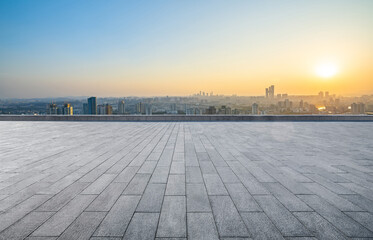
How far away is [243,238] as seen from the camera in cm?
281

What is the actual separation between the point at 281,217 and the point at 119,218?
2595mm

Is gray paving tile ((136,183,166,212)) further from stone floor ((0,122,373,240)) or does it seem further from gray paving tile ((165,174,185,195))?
gray paving tile ((165,174,185,195))

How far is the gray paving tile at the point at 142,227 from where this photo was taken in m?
2.85

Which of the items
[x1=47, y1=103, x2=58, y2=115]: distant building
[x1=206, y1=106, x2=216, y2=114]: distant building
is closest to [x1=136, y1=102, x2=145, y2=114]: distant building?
[x1=206, y1=106, x2=216, y2=114]: distant building

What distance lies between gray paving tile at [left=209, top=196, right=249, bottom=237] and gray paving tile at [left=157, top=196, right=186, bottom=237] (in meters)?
0.53

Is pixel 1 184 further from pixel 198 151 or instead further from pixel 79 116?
pixel 79 116

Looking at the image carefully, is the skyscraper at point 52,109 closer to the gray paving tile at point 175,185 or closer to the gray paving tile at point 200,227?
the gray paving tile at point 175,185

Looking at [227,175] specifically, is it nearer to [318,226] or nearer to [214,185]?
[214,185]

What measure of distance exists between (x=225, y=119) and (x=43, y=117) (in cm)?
1831

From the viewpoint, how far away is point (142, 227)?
3.05 metres

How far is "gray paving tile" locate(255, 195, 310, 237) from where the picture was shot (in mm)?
2953

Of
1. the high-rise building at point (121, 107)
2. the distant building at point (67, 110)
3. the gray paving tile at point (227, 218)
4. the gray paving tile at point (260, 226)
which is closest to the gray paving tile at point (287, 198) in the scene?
the gray paving tile at point (260, 226)

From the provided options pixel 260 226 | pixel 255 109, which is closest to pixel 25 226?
pixel 260 226

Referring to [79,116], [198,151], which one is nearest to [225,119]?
[198,151]
